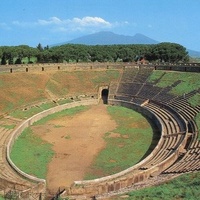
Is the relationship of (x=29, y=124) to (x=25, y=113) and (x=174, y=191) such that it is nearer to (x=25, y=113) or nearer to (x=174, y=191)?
(x=25, y=113)

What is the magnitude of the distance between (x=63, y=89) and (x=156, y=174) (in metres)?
31.6

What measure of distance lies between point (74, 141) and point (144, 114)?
13.2 m

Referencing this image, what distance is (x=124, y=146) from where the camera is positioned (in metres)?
31.2

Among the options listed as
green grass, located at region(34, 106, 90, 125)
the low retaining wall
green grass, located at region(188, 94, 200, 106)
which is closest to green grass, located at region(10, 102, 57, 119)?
the low retaining wall

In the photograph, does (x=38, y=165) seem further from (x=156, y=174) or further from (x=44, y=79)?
(x=44, y=79)

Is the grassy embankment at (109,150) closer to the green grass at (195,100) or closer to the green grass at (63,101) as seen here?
the green grass at (195,100)

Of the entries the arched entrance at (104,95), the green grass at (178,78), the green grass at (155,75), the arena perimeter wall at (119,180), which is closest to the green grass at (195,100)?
the green grass at (178,78)

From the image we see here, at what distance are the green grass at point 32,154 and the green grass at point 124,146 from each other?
4.05 meters

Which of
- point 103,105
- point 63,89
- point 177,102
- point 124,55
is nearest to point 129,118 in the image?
point 177,102

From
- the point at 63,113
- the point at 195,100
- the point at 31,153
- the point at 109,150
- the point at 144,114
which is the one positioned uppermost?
the point at 195,100

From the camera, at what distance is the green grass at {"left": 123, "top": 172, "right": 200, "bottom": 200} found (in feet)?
49.6

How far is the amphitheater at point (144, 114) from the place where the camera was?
21094 mm

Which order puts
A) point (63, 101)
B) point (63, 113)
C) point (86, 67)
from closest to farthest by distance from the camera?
1. point (63, 113)
2. point (63, 101)
3. point (86, 67)

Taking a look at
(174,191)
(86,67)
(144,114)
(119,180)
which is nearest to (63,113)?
(144,114)
